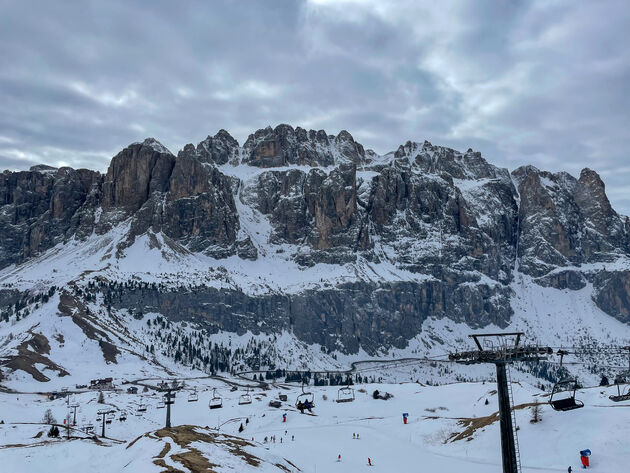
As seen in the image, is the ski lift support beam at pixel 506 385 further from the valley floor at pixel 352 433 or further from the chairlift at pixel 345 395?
the chairlift at pixel 345 395

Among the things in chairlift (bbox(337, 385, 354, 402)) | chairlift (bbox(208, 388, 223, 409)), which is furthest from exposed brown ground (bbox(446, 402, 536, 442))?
chairlift (bbox(208, 388, 223, 409))

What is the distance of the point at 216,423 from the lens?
12062 cm

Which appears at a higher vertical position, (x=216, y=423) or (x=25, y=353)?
(x=25, y=353)

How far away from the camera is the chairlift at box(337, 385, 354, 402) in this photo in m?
140

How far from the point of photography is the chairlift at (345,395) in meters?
140

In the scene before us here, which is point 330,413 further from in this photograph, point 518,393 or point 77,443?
point 77,443

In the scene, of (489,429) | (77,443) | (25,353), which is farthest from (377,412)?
(25,353)

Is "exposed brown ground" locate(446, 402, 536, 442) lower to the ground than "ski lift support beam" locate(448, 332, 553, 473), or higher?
lower

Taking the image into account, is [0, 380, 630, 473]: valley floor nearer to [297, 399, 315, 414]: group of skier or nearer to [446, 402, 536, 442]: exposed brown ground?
[446, 402, 536, 442]: exposed brown ground

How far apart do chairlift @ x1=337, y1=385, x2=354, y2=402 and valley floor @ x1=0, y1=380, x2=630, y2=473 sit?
2.38 metres

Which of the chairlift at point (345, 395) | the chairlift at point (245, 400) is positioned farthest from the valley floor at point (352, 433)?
the chairlift at point (345, 395)

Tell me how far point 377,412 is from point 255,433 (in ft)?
124

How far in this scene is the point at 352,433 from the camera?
100 metres

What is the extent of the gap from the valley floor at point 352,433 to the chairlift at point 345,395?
93.6 inches
